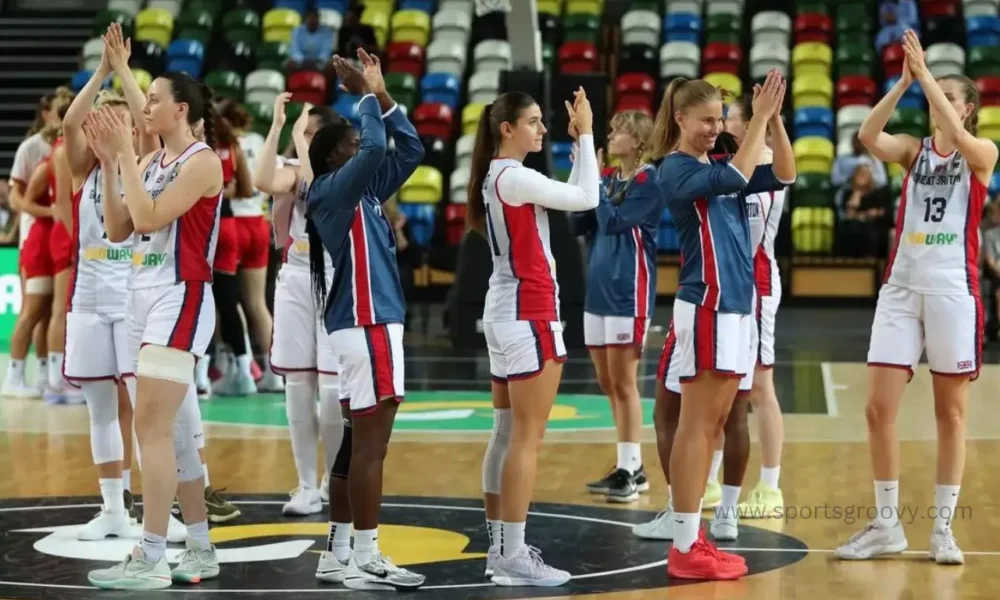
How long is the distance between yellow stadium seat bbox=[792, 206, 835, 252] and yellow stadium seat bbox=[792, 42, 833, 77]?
2.47m

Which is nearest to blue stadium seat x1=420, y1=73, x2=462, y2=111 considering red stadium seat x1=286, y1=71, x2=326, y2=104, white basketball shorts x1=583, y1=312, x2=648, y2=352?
red stadium seat x1=286, y1=71, x2=326, y2=104

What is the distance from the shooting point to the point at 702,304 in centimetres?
560

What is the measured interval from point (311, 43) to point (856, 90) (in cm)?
627

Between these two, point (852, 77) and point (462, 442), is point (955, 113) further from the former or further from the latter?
point (852, 77)

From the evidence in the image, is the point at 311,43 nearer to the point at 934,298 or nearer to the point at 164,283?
the point at 164,283

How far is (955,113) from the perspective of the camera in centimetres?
566

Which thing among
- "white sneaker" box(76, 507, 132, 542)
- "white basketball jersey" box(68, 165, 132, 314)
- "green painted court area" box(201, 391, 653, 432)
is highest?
"white basketball jersey" box(68, 165, 132, 314)

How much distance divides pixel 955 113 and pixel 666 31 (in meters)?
13.8

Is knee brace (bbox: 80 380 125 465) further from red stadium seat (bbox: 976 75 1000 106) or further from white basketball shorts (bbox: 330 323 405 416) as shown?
red stadium seat (bbox: 976 75 1000 106)

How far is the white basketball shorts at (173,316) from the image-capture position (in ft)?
17.5

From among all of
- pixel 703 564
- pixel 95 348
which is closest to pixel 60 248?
pixel 95 348

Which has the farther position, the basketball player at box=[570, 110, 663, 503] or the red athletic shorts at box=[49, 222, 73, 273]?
the red athletic shorts at box=[49, 222, 73, 273]

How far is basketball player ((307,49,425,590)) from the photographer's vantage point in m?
5.29

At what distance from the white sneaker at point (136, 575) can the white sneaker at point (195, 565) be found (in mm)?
74
